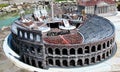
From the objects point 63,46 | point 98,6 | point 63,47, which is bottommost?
point 98,6

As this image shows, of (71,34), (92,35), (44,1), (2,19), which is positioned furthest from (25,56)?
(44,1)

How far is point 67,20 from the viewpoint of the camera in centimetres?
10344

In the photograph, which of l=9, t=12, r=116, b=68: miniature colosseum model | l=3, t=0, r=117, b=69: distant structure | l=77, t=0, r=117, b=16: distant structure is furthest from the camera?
l=77, t=0, r=117, b=16: distant structure

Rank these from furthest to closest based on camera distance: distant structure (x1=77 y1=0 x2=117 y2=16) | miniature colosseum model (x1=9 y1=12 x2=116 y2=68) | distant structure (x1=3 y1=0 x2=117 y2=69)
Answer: distant structure (x1=77 y1=0 x2=117 y2=16)
distant structure (x1=3 y1=0 x2=117 y2=69)
miniature colosseum model (x1=9 y1=12 x2=116 y2=68)

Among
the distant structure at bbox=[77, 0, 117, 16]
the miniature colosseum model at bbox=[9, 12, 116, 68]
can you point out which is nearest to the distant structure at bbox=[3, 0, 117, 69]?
the miniature colosseum model at bbox=[9, 12, 116, 68]

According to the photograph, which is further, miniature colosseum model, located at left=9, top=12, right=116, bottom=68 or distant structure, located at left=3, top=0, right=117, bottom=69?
distant structure, located at left=3, top=0, right=117, bottom=69

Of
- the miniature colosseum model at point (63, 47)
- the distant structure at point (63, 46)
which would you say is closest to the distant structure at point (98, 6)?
the distant structure at point (63, 46)

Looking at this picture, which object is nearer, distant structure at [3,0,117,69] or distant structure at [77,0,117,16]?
distant structure at [3,0,117,69]

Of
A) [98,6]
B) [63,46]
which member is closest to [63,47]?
[63,46]

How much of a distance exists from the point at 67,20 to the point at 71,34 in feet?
44.9

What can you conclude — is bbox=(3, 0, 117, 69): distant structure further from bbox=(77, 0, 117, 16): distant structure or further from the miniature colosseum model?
bbox=(77, 0, 117, 16): distant structure

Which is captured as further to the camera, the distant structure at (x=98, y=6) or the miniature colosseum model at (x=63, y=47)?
the distant structure at (x=98, y=6)

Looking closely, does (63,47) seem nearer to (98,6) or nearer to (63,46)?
(63,46)

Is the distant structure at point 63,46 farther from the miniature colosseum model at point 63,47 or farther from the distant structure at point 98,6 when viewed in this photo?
the distant structure at point 98,6
